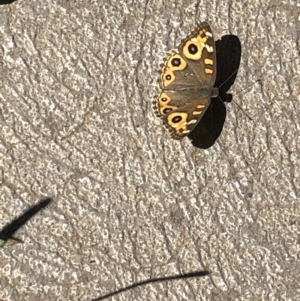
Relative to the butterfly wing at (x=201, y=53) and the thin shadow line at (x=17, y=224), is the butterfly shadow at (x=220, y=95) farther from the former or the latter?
the thin shadow line at (x=17, y=224)

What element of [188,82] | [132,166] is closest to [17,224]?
[132,166]

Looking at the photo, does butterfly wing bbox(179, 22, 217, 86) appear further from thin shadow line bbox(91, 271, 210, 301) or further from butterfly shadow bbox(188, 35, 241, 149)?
thin shadow line bbox(91, 271, 210, 301)

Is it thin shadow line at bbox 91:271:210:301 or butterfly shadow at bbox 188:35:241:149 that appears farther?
butterfly shadow at bbox 188:35:241:149

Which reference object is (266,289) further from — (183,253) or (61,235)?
(61,235)

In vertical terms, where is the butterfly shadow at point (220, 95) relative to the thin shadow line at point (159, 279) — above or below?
above

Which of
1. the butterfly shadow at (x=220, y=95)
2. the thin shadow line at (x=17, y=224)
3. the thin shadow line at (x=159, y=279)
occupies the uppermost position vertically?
the butterfly shadow at (x=220, y=95)

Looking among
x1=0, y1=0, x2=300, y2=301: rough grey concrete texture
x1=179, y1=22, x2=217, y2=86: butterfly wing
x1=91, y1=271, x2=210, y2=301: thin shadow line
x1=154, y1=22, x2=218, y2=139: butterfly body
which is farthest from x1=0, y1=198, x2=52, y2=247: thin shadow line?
x1=179, y1=22, x2=217, y2=86: butterfly wing

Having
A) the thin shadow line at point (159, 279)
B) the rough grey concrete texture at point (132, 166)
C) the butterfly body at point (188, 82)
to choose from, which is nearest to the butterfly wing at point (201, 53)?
the butterfly body at point (188, 82)
